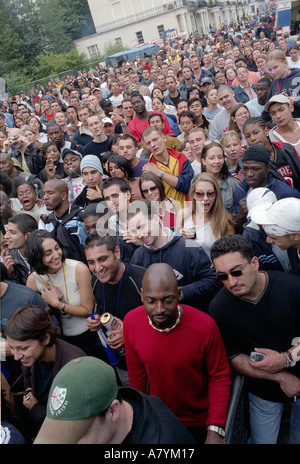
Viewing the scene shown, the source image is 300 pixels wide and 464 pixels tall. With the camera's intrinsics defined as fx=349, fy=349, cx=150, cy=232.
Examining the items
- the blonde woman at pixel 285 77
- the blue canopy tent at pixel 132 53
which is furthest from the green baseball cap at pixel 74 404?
the blue canopy tent at pixel 132 53

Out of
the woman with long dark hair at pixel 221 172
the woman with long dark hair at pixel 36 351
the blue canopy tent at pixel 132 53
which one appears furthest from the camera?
the blue canopy tent at pixel 132 53

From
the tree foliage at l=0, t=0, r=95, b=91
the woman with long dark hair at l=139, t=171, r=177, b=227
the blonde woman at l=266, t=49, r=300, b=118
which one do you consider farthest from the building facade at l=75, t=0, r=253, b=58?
the woman with long dark hair at l=139, t=171, r=177, b=227

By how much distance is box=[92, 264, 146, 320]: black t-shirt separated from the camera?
296cm

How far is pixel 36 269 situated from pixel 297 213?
2.31 meters

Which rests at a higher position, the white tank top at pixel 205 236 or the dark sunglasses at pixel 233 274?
the dark sunglasses at pixel 233 274

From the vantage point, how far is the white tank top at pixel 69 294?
328 centimetres

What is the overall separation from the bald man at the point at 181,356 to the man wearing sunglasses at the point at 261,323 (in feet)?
0.71

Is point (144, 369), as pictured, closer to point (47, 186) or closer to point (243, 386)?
point (243, 386)

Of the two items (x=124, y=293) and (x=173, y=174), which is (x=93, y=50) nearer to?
(x=173, y=174)

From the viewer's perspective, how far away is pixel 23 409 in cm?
293

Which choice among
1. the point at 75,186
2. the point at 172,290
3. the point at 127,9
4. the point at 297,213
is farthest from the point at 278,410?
the point at 127,9

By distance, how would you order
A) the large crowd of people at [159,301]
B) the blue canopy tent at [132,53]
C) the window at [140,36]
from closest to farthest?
1. the large crowd of people at [159,301]
2. the blue canopy tent at [132,53]
3. the window at [140,36]

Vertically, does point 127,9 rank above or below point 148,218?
above

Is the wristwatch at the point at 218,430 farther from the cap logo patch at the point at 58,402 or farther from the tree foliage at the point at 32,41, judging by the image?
the tree foliage at the point at 32,41
